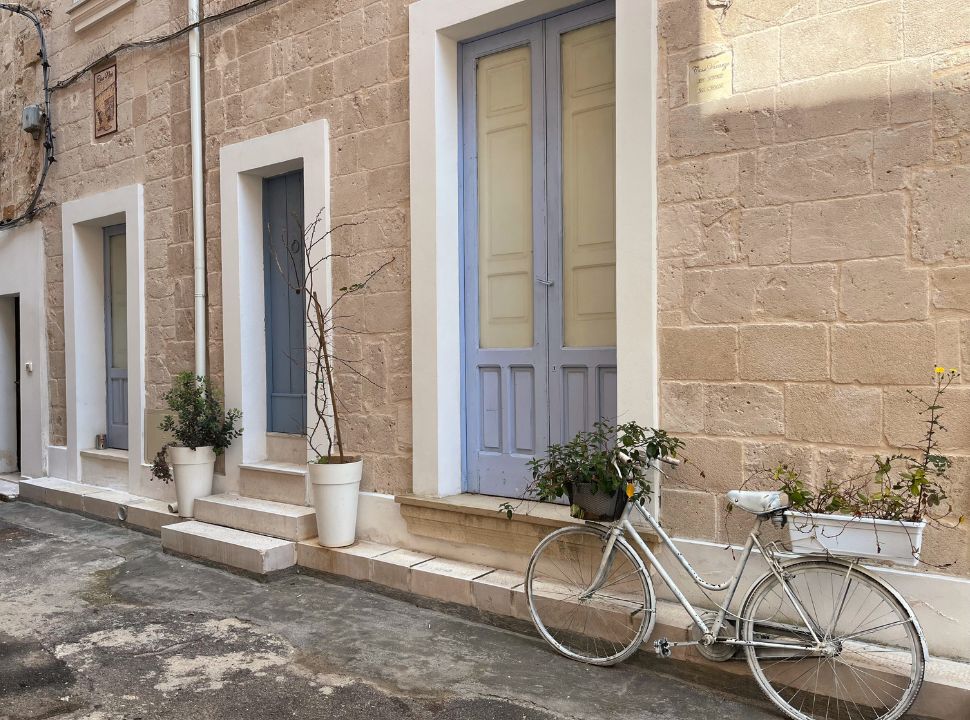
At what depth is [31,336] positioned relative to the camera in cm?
838

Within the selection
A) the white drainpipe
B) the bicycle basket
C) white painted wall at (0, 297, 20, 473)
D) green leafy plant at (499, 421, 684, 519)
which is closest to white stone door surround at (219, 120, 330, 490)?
the white drainpipe

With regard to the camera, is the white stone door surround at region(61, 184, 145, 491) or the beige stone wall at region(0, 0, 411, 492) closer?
the beige stone wall at region(0, 0, 411, 492)

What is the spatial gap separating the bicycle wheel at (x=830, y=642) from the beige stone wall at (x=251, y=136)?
241 cm

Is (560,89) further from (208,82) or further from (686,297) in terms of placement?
(208,82)

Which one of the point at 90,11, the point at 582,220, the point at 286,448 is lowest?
the point at 286,448

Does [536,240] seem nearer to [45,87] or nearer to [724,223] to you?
[724,223]

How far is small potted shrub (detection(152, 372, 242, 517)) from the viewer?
20.0 feet

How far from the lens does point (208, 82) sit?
6.33m

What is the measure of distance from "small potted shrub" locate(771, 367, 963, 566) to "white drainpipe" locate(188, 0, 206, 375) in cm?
466

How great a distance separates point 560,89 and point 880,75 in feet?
5.74

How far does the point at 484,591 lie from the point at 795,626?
Result: 1.64m

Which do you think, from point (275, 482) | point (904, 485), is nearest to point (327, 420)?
point (275, 482)

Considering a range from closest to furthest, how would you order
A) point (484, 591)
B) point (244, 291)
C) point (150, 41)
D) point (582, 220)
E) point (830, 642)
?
point (830, 642) → point (484, 591) → point (582, 220) → point (244, 291) → point (150, 41)

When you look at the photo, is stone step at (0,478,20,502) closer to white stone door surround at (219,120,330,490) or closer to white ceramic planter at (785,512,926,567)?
white stone door surround at (219,120,330,490)
